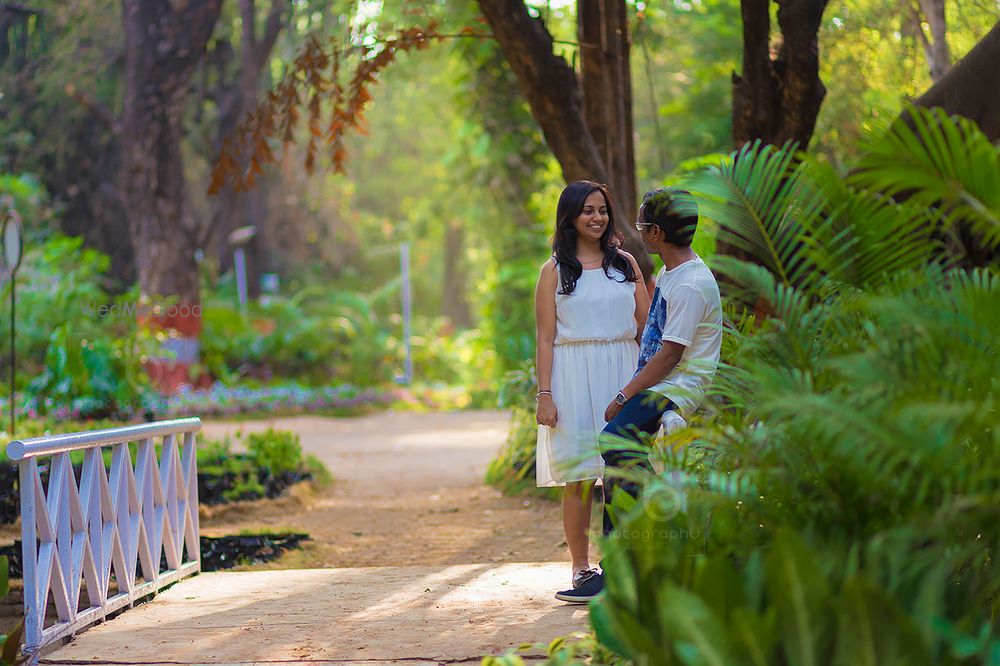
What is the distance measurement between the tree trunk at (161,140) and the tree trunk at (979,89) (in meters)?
13.6

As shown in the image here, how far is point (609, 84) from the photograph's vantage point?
8.80 meters

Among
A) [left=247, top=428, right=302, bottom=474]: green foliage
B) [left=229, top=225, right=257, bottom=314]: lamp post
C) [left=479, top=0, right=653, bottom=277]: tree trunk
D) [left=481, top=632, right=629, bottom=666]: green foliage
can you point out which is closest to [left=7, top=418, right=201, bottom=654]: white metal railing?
[left=481, top=632, right=629, bottom=666]: green foliage

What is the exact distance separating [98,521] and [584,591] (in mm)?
1973

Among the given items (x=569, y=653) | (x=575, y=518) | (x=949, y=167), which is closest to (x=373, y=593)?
(x=575, y=518)

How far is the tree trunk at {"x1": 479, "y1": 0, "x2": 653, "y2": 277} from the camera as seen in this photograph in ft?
25.2

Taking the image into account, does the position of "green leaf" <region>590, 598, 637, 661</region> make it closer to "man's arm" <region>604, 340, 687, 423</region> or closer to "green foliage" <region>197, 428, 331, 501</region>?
"man's arm" <region>604, 340, 687, 423</region>

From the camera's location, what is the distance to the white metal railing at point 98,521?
4.38m

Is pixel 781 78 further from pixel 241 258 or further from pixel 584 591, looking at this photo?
pixel 241 258

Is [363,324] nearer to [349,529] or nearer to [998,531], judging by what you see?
[349,529]

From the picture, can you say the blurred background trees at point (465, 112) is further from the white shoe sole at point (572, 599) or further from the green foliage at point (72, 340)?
the white shoe sole at point (572, 599)

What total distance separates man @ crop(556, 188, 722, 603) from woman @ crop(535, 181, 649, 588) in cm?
23

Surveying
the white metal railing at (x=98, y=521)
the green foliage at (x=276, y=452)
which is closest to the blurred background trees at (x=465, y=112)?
the green foliage at (x=276, y=452)

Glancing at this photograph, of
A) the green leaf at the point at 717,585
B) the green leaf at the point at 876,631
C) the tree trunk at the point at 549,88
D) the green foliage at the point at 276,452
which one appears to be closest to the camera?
the green leaf at the point at 876,631

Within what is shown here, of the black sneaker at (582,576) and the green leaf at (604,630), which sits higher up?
the green leaf at (604,630)
